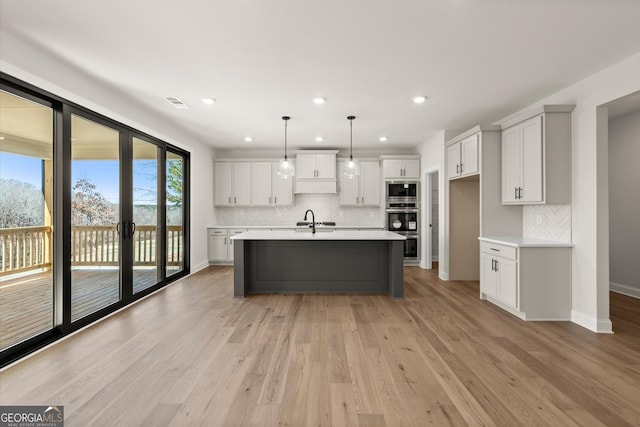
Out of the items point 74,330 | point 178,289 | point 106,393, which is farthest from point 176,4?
point 178,289

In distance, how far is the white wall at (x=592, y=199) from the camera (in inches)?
122

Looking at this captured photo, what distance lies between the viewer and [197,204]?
6066 mm

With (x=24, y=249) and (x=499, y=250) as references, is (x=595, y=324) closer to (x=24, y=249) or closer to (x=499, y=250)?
A: (x=499, y=250)

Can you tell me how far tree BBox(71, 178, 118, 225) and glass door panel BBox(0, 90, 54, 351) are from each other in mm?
402

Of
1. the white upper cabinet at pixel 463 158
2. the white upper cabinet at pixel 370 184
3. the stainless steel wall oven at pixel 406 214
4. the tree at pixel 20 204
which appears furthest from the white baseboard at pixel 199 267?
the white upper cabinet at pixel 463 158

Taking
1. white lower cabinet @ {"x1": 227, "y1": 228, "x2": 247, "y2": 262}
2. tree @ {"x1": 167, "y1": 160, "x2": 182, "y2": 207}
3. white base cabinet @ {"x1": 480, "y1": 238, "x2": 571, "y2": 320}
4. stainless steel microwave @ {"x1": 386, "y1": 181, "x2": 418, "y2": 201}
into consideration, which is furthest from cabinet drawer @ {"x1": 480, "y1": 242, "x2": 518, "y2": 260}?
tree @ {"x1": 167, "y1": 160, "x2": 182, "y2": 207}

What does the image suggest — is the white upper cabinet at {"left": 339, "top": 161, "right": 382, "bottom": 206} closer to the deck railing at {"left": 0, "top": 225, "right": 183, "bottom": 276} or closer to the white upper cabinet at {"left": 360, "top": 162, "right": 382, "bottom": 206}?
the white upper cabinet at {"left": 360, "top": 162, "right": 382, "bottom": 206}

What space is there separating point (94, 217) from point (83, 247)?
370 mm

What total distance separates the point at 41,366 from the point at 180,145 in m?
3.75

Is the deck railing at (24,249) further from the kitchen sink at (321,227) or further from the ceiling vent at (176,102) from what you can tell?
the kitchen sink at (321,227)

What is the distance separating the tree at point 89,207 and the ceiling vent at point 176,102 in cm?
132

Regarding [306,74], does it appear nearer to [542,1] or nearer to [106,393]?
[542,1]

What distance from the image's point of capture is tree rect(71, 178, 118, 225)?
3308mm
